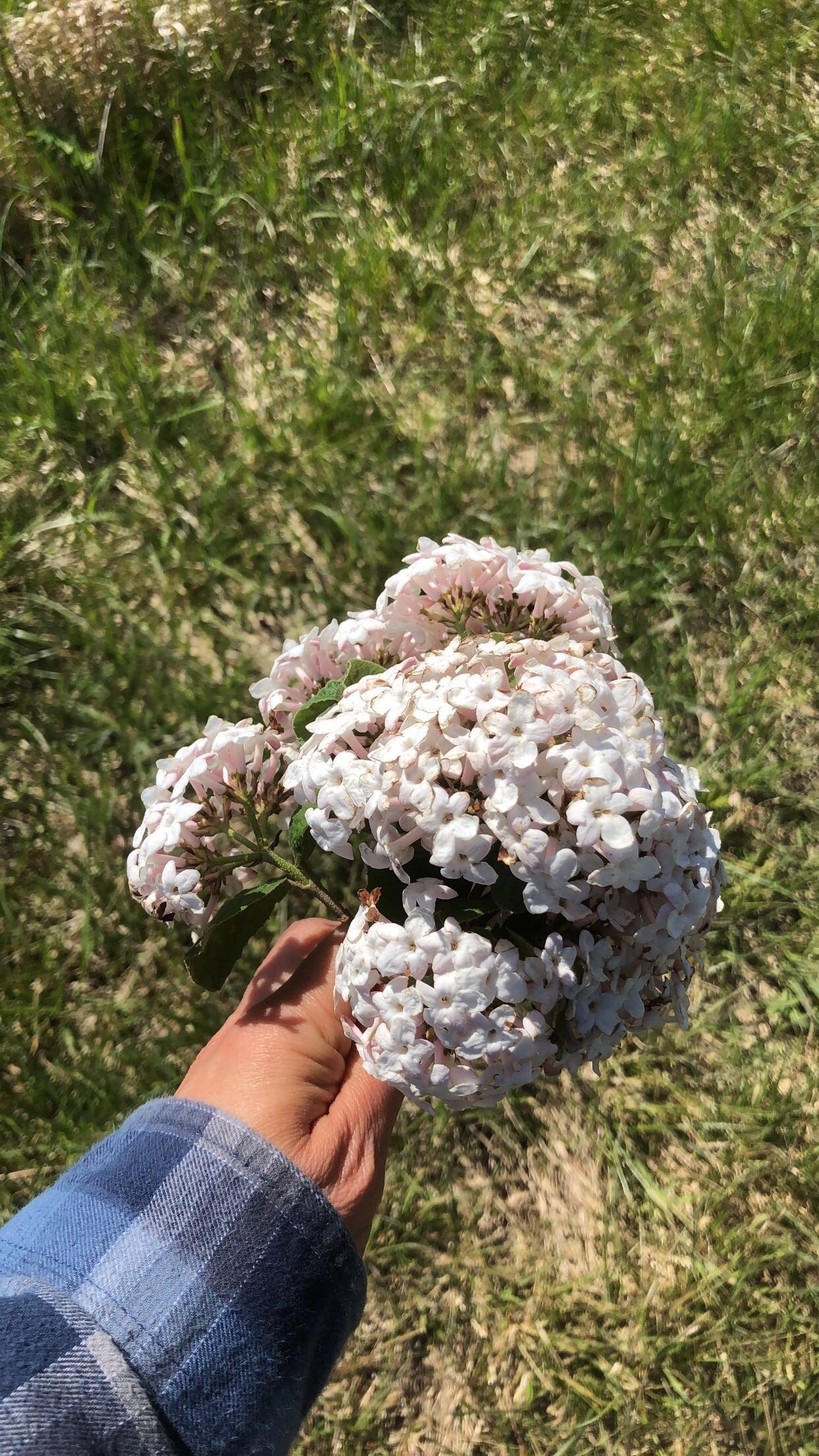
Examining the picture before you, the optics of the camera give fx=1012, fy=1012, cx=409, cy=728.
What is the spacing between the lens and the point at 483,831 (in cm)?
102

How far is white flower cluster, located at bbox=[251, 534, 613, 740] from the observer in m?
1.22

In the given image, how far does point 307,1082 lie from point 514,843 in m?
0.57

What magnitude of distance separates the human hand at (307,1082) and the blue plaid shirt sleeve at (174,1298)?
59 mm

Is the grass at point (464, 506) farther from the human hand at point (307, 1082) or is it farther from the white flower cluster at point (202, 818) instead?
the white flower cluster at point (202, 818)

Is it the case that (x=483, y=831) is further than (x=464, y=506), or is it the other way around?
(x=464, y=506)

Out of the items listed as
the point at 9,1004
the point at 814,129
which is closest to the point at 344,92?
the point at 814,129

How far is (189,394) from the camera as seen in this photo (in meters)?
2.53

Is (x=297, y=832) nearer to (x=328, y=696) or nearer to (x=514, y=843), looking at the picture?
(x=328, y=696)

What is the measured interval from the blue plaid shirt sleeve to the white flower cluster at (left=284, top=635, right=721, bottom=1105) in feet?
0.88

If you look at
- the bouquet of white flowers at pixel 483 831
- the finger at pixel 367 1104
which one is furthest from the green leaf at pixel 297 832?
the finger at pixel 367 1104

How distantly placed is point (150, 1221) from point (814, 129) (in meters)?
3.11

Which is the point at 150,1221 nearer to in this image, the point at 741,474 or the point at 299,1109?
the point at 299,1109

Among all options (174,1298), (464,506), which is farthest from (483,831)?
(464,506)

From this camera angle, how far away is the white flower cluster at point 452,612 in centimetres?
122
